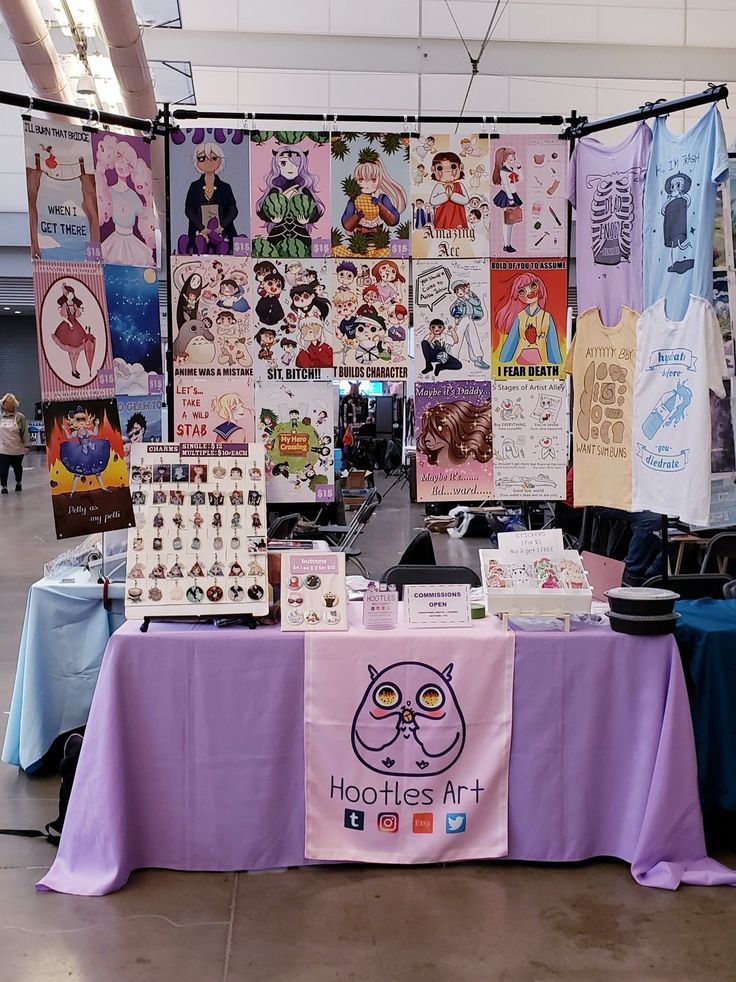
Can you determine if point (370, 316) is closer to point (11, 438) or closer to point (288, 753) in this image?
point (288, 753)

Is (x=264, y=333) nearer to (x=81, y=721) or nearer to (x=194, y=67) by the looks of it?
(x=81, y=721)

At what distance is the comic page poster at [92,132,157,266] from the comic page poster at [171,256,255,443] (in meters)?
0.14

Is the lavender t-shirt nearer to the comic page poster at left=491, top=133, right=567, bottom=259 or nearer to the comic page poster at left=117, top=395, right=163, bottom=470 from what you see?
the comic page poster at left=491, top=133, right=567, bottom=259

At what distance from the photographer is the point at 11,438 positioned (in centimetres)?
1396

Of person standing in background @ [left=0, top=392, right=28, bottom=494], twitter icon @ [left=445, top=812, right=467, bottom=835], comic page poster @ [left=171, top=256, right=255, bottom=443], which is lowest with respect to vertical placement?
twitter icon @ [left=445, top=812, right=467, bottom=835]

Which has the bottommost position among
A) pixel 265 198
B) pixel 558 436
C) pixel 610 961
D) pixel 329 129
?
pixel 610 961

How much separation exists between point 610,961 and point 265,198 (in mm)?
2578

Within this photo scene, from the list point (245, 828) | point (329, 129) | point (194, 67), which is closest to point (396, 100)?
point (194, 67)

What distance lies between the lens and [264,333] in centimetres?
336

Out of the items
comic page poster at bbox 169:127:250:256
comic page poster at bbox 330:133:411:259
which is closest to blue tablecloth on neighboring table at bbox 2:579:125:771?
comic page poster at bbox 169:127:250:256

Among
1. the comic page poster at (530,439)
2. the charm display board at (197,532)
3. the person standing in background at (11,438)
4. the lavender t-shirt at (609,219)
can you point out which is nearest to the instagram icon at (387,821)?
the charm display board at (197,532)

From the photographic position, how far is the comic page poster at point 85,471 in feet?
10.0

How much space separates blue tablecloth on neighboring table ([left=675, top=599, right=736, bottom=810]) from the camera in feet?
10.1

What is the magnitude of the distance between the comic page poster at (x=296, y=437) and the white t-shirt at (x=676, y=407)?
41.8 inches
